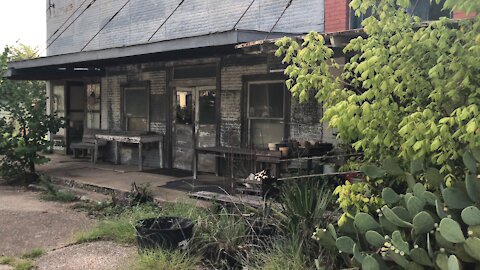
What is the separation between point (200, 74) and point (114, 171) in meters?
3.22

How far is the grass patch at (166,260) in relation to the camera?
4.73 metres

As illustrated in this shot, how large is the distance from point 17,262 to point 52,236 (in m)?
1.19

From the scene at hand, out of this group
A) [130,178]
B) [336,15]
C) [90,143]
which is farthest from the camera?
[90,143]

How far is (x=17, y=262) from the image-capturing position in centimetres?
534

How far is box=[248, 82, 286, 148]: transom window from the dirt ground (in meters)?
3.73

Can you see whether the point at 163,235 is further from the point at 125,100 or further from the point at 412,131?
the point at 125,100

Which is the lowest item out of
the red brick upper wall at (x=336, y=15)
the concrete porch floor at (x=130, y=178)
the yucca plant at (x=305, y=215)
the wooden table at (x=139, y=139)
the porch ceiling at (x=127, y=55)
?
the concrete porch floor at (x=130, y=178)

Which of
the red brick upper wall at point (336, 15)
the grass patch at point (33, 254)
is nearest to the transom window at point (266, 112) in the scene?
the red brick upper wall at point (336, 15)

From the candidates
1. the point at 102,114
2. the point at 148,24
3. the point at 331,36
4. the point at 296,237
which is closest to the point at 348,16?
the point at 331,36

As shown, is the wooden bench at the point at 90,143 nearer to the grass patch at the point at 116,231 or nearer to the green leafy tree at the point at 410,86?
the grass patch at the point at 116,231

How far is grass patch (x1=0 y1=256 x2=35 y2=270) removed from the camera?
5168mm

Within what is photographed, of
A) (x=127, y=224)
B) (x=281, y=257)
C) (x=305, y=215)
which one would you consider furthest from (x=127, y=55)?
(x=281, y=257)

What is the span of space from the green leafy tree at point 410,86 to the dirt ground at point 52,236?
2.96 meters

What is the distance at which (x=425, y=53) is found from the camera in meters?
3.46
